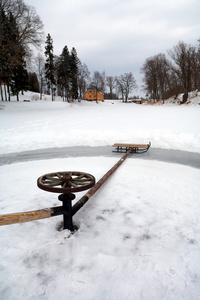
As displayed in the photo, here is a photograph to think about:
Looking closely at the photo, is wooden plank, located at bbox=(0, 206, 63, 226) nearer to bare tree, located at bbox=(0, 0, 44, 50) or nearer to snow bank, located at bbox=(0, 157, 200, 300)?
snow bank, located at bbox=(0, 157, 200, 300)

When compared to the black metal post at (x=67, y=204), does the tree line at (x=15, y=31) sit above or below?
above

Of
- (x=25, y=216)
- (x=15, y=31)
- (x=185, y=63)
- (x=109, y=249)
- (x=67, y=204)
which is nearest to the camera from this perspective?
(x=25, y=216)

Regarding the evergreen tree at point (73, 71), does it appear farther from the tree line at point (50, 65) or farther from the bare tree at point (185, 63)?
the bare tree at point (185, 63)

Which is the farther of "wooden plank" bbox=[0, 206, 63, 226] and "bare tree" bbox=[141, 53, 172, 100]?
"bare tree" bbox=[141, 53, 172, 100]

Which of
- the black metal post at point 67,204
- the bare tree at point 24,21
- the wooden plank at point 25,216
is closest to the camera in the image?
the wooden plank at point 25,216


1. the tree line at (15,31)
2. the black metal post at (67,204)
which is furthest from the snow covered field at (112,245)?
the tree line at (15,31)

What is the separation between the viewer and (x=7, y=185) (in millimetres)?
4230

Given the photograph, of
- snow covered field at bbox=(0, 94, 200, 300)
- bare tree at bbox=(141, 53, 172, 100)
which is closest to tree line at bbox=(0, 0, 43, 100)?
snow covered field at bbox=(0, 94, 200, 300)

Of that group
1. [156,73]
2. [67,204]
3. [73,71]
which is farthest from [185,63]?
[67,204]

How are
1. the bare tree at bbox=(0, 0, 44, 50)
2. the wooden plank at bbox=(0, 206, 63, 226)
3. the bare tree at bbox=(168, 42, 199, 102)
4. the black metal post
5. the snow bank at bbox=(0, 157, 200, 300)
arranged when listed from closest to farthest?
the snow bank at bbox=(0, 157, 200, 300) < the wooden plank at bbox=(0, 206, 63, 226) < the black metal post < the bare tree at bbox=(0, 0, 44, 50) < the bare tree at bbox=(168, 42, 199, 102)

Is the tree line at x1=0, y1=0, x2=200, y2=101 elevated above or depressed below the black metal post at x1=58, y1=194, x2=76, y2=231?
above

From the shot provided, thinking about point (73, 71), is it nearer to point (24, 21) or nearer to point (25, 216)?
point (24, 21)

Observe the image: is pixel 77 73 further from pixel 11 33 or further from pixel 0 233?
pixel 0 233

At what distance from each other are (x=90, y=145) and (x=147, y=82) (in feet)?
159
